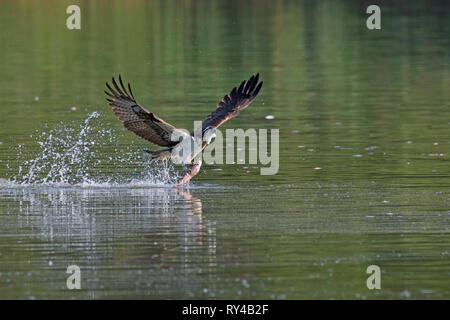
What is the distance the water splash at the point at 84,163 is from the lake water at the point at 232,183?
47 mm

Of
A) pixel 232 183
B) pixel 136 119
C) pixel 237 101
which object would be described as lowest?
pixel 232 183

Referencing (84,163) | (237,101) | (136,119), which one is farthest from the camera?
(84,163)

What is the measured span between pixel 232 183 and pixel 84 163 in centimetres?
274

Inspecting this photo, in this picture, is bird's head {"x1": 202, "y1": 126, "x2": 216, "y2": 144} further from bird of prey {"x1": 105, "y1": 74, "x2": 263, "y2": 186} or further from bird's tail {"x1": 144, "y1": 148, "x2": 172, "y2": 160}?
bird's tail {"x1": 144, "y1": 148, "x2": 172, "y2": 160}

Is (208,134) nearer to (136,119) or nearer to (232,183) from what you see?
(232,183)

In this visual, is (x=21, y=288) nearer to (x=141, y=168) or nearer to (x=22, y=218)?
(x=22, y=218)

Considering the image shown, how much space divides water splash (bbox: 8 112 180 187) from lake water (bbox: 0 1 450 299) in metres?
0.05

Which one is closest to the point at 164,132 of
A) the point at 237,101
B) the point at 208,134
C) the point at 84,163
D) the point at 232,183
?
the point at 208,134

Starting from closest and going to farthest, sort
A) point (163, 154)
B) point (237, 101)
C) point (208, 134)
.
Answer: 1. point (208, 134)
2. point (163, 154)
3. point (237, 101)

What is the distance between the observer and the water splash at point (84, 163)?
15.4 metres

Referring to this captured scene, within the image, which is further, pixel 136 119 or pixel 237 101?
pixel 237 101

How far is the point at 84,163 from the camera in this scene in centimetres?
1661
